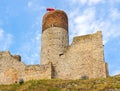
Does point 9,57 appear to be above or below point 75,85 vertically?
above

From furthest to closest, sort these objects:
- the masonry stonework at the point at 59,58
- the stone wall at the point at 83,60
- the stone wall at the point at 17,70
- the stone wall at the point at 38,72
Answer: the stone wall at the point at 17,70 < the stone wall at the point at 38,72 < the masonry stonework at the point at 59,58 < the stone wall at the point at 83,60

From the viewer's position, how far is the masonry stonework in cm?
4041

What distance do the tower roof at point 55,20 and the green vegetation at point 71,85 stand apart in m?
12.0

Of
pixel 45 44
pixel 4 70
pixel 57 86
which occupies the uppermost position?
pixel 45 44

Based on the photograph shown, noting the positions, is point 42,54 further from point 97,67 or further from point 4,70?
point 97,67

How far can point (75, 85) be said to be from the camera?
33.6 m

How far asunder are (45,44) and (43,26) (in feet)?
9.95

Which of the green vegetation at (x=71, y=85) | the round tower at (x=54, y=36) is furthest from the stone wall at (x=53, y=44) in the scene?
the green vegetation at (x=71, y=85)

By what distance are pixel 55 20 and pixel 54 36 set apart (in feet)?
7.90

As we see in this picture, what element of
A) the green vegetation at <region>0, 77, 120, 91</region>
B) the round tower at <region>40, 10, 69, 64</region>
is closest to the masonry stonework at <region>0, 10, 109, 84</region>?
the round tower at <region>40, 10, 69, 64</region>

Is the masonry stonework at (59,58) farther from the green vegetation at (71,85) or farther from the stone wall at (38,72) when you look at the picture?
the green vegetation at (71,85)

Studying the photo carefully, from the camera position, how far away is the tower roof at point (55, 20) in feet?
149

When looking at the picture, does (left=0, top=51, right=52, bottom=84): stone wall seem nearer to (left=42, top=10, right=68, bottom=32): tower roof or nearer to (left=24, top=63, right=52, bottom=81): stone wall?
(left=24, top=63, right=52, bottom=81): stone wall

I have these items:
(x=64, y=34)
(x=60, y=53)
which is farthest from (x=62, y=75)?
(x=64, y=34)
